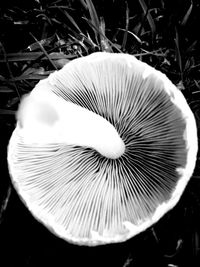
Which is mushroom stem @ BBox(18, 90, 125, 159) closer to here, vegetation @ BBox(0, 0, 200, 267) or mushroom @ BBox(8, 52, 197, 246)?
mushroom @ BBox(8, 52, 197, 246)

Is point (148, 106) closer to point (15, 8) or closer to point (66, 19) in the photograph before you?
point (66, 19)

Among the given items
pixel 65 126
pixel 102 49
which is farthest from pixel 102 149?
pixel 102 49

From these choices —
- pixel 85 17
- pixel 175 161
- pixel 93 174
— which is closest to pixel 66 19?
pixel 85 17

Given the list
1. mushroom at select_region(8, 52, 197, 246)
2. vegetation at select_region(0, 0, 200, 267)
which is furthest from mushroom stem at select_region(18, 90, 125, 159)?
vegetation at select_region(0, 0, 200, 267)

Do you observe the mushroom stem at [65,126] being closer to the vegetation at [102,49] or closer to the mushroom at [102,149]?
the mushroom at [102,149]

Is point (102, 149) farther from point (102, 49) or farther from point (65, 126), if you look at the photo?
point (102, 49)

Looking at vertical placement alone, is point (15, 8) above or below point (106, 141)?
above

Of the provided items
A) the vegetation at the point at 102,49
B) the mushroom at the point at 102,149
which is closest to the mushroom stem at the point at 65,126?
the mushroom at the point at 102,149
